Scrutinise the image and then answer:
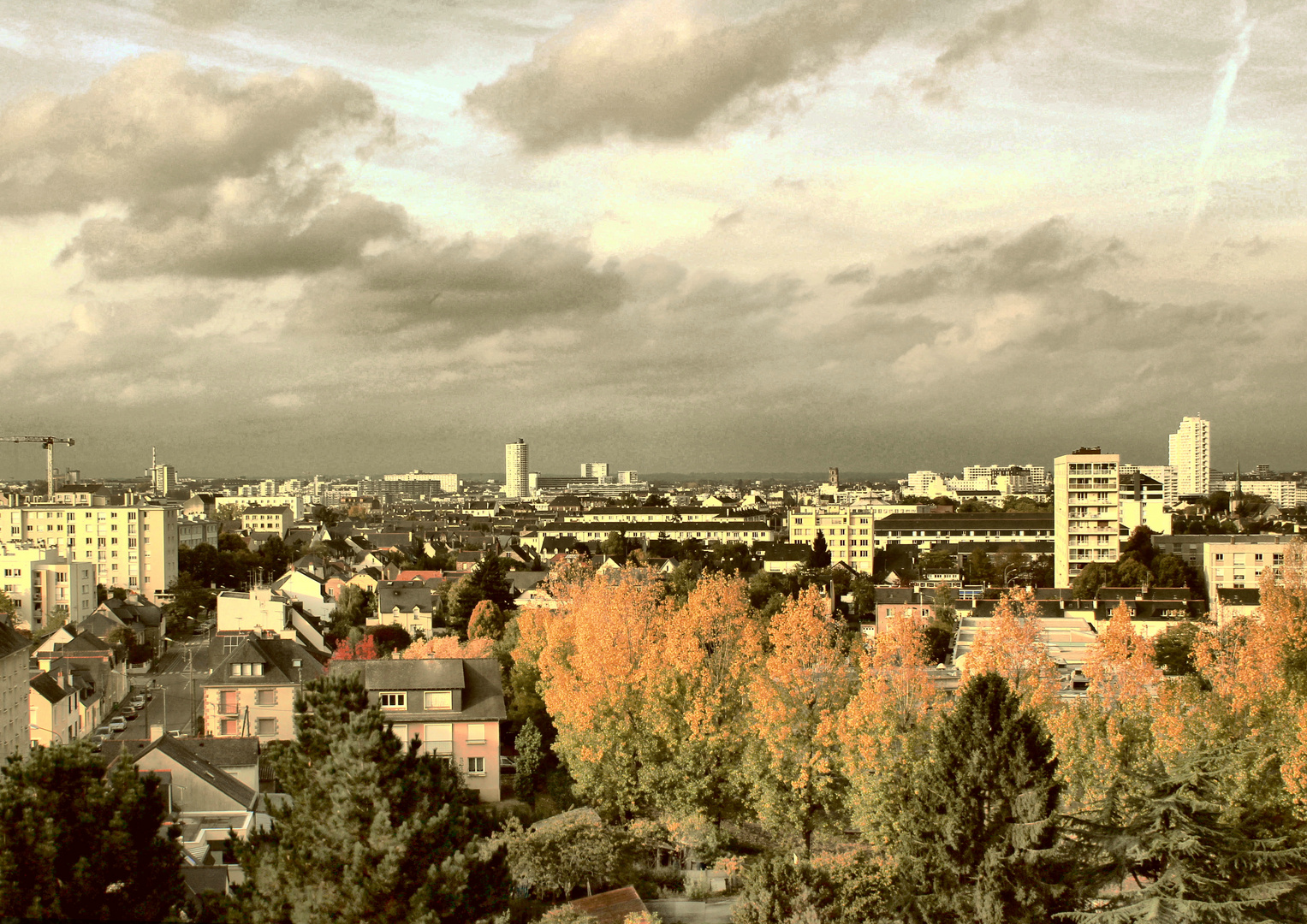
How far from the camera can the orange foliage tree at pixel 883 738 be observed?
1324 cm

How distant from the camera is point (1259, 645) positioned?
15297 mm

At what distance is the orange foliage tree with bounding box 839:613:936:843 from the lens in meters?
13.2

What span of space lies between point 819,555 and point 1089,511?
548 inches

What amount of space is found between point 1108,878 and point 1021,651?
745 cm

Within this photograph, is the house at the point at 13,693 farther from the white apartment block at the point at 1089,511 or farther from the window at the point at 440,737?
the white apartment block at the point at 1089,511

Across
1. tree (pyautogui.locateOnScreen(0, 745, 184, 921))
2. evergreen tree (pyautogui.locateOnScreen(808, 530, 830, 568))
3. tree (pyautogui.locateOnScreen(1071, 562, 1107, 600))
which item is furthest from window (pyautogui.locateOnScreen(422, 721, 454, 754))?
Answer: evergreen tree (pyautogui.locateOnScreen(808, 530, 830, 568))

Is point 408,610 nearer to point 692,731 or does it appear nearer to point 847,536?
point 692,731

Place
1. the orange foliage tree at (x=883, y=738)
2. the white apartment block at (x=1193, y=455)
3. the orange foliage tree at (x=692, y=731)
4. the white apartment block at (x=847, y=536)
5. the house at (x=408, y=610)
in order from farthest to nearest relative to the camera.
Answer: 1. the white apartment block at (x=1193, y=455)
2. the white apartment block at (x=847, y=536)
3. the house at (x=408, y=610)
4. the orange foliage tree at (x=692, y=731)
5. the orange foliage tree at (x=883, y=738)

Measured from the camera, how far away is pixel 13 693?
18.7 m

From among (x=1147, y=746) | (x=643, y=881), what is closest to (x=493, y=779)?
(x=643, y=881)

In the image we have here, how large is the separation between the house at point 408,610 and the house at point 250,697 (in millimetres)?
10471

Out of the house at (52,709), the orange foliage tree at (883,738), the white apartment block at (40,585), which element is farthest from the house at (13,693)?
the white apartment block at (40,585)

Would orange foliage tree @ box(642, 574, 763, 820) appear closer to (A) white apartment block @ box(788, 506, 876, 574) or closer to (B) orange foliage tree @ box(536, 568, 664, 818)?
(B) orange foliage tree @ box(536, 568, 664, 818)

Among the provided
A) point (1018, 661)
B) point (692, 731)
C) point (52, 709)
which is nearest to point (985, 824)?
point (692, 731)
